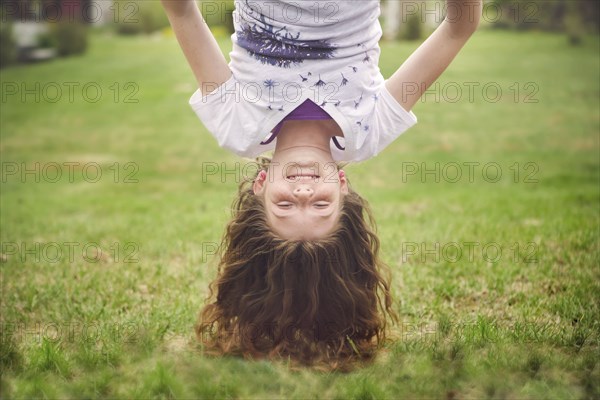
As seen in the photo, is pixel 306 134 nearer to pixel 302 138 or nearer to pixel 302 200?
pixel 302 138

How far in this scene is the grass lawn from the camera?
116 inches


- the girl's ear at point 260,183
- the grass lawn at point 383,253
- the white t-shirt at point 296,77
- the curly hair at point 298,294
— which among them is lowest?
the grass lawn at point 383,253

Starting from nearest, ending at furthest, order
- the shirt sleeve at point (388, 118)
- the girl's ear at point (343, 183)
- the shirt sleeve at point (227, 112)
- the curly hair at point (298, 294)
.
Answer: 1. the curly hair at point (298, 294)
2. the girl's ear at point (343, 183)
3. the shirt sleeve at point (227, 112)
4. the shirt sleeve at point (388, 118)

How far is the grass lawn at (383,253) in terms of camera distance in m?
2.94

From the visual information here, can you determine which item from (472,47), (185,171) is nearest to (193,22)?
(185,171)

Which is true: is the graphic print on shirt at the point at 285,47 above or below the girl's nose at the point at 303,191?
above

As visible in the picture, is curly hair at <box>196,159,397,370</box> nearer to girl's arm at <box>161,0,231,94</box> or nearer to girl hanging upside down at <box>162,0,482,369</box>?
girl hanging upside down at <box>162,0,482,369</box>

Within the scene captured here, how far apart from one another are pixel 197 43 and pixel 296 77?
0.50 metres

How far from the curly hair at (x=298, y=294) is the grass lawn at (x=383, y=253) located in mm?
→ 132

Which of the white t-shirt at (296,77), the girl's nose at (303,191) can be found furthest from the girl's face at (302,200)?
the white t-shirt at (296,77)

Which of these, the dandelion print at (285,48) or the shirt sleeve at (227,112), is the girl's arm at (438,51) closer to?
the dandelion print at (285,48)

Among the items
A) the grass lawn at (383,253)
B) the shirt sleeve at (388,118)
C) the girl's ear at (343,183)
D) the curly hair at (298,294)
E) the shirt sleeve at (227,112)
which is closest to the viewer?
the grass lawn at (383,253)

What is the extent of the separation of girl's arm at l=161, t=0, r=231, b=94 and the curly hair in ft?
1.95

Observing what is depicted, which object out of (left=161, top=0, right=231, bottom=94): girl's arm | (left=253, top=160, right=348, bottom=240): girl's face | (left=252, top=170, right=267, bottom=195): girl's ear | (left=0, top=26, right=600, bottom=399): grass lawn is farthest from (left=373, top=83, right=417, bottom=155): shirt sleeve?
(left=0, top=26, right=600, bottom=399): grass lawn
